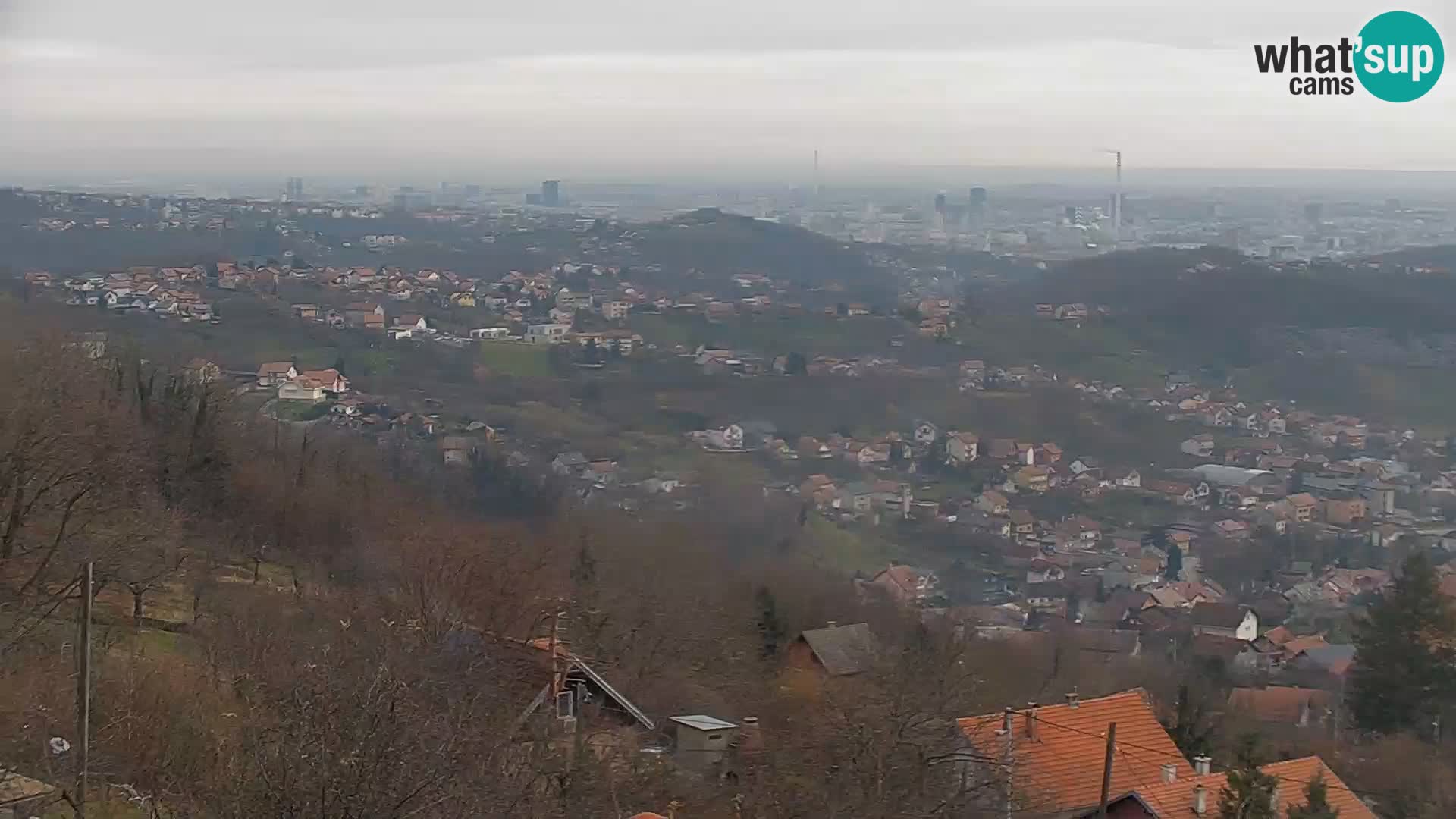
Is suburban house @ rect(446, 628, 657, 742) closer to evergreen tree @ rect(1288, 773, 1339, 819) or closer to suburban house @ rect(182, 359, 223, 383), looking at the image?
evergreen tree @ rect(1288, 773, 1339, 819)

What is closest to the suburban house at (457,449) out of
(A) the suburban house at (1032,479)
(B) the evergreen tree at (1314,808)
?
(A) the suburban house at (1032,479)

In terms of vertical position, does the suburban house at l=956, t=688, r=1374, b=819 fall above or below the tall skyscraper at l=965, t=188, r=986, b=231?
below

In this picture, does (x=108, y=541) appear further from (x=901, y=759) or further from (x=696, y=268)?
(x=696, y=268)

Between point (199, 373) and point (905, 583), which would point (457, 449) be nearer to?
point (199, 373)

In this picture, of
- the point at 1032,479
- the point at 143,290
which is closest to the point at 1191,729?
the point at 1032,479

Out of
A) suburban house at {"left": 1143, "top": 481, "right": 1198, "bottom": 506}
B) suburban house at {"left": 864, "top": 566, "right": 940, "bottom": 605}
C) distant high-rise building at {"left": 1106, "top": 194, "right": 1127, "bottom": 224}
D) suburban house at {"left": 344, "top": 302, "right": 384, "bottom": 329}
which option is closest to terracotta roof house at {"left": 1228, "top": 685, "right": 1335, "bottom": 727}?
suburban house at {"left": 864, "top": 566, "right": 940, "bottom": 605}

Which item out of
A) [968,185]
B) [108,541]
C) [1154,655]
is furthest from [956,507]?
[968,185]

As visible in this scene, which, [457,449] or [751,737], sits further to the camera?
[457,449]
